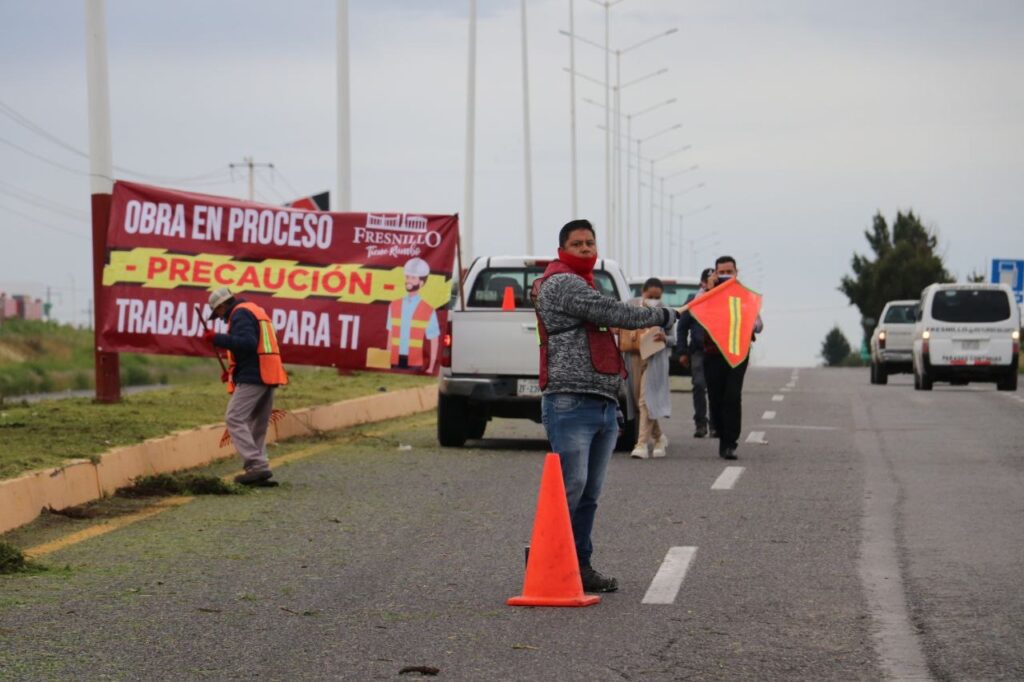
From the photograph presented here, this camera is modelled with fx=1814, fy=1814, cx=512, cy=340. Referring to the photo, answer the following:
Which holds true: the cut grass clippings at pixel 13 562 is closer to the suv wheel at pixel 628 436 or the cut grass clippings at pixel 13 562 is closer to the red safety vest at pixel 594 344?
the red safety vest at pixel 594 344

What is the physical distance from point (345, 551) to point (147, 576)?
4.42 feet

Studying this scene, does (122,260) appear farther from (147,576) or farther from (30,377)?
(30,377)

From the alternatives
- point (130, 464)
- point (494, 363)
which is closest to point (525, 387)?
point (494, 363)

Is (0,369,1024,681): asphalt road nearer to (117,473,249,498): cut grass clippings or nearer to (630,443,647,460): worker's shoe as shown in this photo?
(117,473,249,498): cut grass clippings

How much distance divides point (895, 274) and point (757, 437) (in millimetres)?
105083

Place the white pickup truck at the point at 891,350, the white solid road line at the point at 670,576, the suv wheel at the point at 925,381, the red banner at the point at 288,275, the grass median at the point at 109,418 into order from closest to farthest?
the white solid road line at the point at 670,576
the grass median at the point at 109,418
the red banner at the point at 288,275
the suv wheel at the point at 925,381
the white pickup truck at the point at 891,350

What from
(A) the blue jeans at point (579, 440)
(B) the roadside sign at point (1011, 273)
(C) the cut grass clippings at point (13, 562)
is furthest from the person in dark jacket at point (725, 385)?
(B) the roadside sign at point (1011, 273)

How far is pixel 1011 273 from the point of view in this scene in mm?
50688

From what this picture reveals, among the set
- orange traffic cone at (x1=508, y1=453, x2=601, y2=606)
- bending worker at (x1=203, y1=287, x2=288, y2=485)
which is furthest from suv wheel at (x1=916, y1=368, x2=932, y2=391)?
orange traffic cone at (x1=508, y1=453, x2=601, y2=606)

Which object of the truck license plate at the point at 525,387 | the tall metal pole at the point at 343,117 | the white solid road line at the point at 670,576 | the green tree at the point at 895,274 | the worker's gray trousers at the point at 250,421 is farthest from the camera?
the green tree at the point at 895,274

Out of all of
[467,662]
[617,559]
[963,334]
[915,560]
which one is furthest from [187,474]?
[963,334]

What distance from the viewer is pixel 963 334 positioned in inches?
1353

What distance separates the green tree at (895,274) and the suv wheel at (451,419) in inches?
4030

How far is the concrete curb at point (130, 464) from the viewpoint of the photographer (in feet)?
39.8
